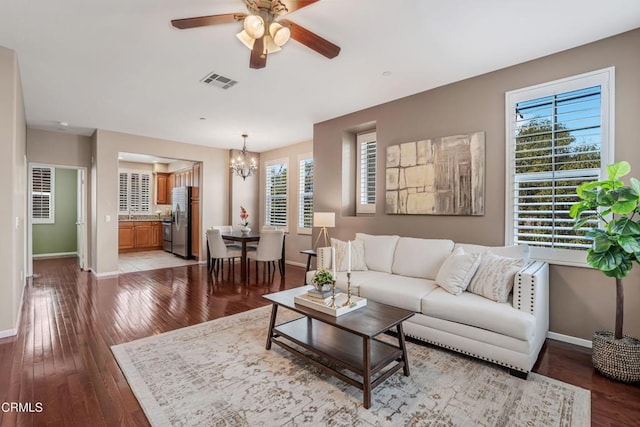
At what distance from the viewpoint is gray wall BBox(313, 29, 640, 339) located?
8.96ft

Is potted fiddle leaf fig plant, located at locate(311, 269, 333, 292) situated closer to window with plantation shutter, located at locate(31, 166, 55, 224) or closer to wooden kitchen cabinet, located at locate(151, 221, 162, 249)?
wooden kitchen cabinet, located at locate(151, 221, 162, 249)

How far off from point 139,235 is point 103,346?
7167 millimetres

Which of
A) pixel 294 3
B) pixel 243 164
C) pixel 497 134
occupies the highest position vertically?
pixel 294 3

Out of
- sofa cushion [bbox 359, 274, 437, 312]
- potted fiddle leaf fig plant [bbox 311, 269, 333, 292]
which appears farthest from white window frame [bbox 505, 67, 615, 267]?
potted fiddle leaf fig plant [bbox 311, 269, 333, 292]

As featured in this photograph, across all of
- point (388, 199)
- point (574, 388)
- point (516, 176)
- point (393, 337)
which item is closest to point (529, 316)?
point (574, 388)

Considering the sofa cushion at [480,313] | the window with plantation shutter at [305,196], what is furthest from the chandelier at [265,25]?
the window with plantation shutter at [305,196]

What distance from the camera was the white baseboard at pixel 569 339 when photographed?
2907mm

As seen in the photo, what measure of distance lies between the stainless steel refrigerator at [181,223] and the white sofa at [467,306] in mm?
Answer: 5614

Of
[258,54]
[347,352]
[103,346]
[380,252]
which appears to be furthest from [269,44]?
[103,346]

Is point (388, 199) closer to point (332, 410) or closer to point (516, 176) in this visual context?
point (516, 176)

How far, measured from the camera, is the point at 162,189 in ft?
31.8

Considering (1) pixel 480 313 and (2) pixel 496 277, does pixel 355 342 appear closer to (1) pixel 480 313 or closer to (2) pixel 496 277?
(1) pixel 480 313

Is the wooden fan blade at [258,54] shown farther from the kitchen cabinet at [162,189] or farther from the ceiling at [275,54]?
the kitchen cabinet at [162,189]

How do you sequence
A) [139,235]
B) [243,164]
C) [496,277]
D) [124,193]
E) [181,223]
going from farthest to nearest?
[124,193], [139,235], [181,223], [243,164], [496,277]
